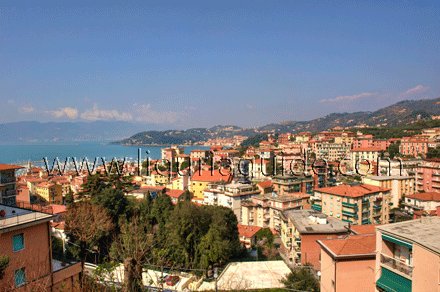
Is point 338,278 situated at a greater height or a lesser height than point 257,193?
greater

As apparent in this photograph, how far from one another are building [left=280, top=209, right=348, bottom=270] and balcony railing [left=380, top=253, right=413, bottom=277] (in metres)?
5.10

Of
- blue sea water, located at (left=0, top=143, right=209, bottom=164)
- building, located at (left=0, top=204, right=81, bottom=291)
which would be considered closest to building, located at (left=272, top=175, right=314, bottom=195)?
building, located at (left=0, top=204, right=81, bottom=291)

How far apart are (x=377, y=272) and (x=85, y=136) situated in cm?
20386

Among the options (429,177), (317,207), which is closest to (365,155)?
(429,177)

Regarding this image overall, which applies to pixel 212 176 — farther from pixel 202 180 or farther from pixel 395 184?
pixel 395 184

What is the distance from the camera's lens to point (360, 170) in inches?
1118

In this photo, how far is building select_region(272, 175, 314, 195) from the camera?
19172 mm

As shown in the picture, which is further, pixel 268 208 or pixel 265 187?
pixel 265 187

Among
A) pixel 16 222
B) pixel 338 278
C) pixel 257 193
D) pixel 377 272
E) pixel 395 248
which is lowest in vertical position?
pixel 257 193

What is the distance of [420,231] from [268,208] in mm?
12604

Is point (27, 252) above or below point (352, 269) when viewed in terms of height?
above

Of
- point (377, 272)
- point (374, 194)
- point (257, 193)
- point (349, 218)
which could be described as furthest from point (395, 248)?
point (257, 193)

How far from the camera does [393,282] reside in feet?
10.6

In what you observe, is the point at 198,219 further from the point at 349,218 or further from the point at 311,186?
the point at 311,186
